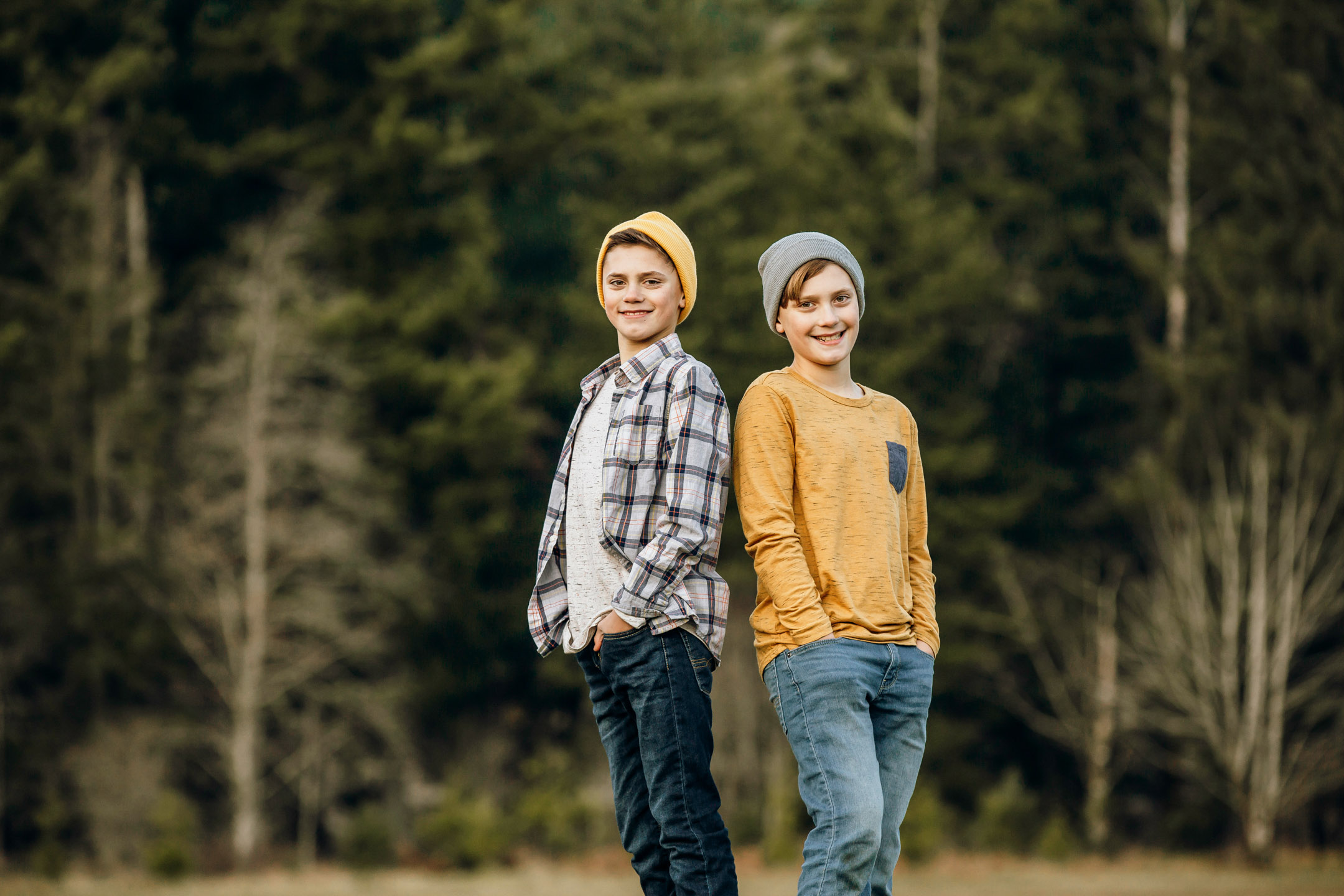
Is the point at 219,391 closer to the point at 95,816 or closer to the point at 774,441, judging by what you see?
the point at 95,816

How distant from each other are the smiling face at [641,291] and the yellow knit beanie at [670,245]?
2 centimetres

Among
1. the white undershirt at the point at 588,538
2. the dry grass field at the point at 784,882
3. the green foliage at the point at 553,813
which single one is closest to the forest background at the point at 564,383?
the green foliage at the point at 553,813

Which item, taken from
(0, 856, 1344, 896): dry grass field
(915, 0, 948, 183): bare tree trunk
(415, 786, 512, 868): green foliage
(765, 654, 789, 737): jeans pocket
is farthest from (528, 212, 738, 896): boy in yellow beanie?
(915, 0, 948, 183): bare tree trunk

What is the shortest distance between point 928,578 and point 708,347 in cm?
1639

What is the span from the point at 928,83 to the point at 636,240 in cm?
1993

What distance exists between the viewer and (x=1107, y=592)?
64.8ft

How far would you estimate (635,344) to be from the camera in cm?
335

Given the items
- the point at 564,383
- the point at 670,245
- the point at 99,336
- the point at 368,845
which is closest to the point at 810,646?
the point at 670,245

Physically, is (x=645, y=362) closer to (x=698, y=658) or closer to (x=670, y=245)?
(x=670, y=245)

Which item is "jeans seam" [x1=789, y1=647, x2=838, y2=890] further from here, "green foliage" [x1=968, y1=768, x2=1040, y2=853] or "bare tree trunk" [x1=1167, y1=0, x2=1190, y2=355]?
"bare tree trunk" [x1=1167, y1=0, x2=1190, y2=355]

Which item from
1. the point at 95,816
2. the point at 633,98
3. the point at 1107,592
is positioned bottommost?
the point at 95,816

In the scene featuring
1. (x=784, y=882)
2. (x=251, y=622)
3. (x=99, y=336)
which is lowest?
(x=784, y=882)

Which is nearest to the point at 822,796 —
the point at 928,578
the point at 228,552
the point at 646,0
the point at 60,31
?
the point at 928,578

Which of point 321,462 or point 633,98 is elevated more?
point 633,98
